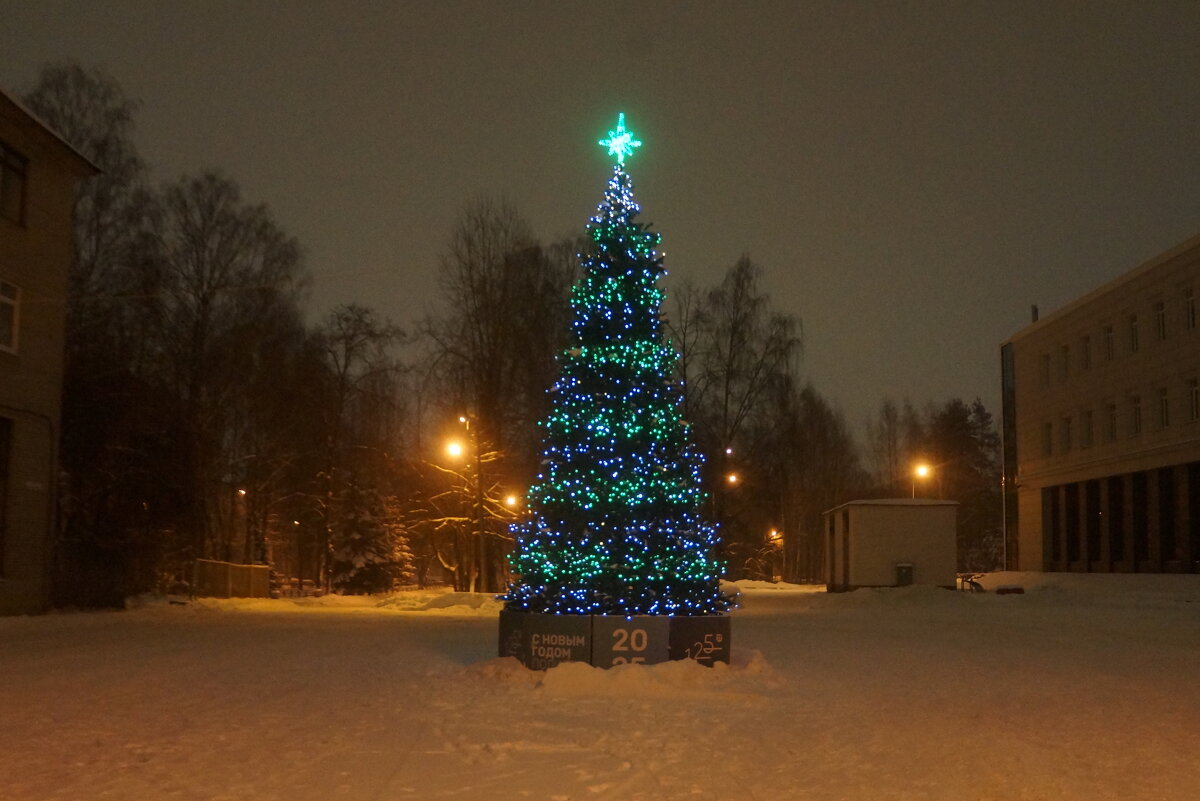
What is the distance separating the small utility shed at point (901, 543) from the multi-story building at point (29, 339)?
25.3 m

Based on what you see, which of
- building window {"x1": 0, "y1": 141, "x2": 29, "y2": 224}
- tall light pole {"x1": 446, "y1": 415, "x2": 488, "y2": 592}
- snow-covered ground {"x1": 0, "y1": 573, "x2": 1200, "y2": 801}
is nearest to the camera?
snow-covered ground {"x1": 0, "y1": 573, "x2": 1200, "y2": 801}

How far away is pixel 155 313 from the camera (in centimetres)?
4081

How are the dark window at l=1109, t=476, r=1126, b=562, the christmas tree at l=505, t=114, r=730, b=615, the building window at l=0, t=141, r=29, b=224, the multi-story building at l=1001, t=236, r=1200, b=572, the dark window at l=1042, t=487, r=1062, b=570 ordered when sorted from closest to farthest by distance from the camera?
the christmas tree at l=505, t=114, r=730, b=615 < the building window at l=0, t=141, r=29, b=224 < the multi-story building at l=1001, t=236, r=1200, b=572 < the dark window at l=1109, t=476, r=1126, b=562 < the dark window at l=1042, t=487, r=1062, b=570

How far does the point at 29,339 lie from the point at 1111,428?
125 feet

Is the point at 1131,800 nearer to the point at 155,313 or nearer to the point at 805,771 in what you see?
the point at 805,771

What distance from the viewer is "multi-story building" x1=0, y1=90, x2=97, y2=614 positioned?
2602cm

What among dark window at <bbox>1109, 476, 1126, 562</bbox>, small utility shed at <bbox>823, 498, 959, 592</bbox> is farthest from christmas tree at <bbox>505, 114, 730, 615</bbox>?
dark window at <bbox>1109, 476, 1126, 562</bbox>

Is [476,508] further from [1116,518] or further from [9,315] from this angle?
[1116,518]

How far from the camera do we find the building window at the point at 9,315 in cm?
2611

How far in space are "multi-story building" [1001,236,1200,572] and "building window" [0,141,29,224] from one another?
113 feet

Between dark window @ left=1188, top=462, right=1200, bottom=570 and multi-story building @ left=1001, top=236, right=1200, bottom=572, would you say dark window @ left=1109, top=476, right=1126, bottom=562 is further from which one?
dark window @ left=1188, top=462, right=1200, bottom=570

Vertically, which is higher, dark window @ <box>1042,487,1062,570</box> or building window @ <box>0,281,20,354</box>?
building window @ <box>0,281,20,354</box>

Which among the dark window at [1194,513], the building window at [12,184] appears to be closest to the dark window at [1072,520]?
the dark window at [1194,513]

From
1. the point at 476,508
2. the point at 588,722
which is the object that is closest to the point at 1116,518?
the point at 476,508
